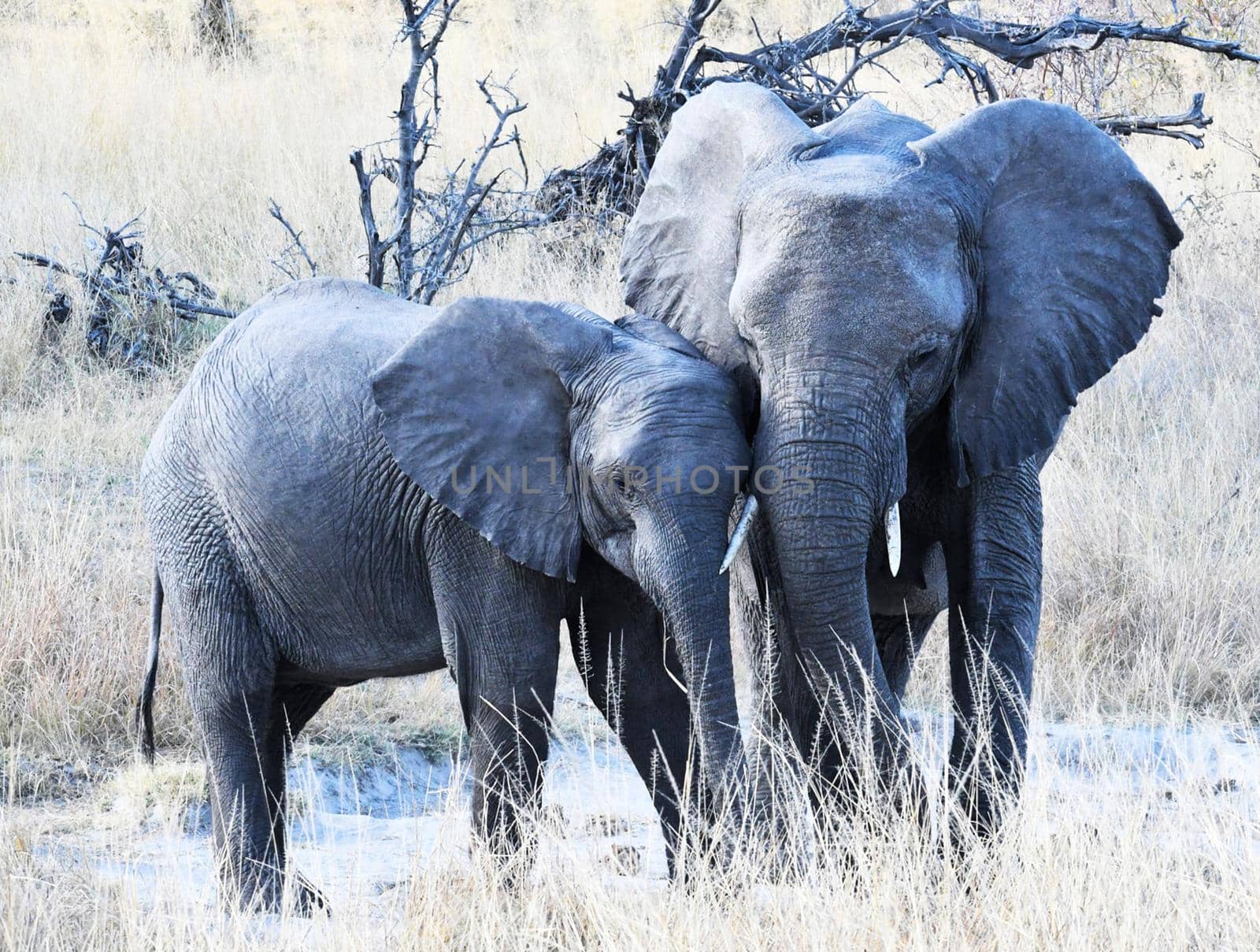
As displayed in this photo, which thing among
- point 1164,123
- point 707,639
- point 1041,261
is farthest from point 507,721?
point 1164,123

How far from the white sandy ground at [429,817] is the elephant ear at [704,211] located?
1.16m

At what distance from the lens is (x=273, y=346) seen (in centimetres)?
455

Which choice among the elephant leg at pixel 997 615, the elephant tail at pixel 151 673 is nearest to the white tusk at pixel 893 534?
the elephant leg at pixel 997 615

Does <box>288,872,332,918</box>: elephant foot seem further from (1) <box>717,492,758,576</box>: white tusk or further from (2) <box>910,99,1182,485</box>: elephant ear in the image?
(2) <box>910,99,1182,485</box>: elephant ear

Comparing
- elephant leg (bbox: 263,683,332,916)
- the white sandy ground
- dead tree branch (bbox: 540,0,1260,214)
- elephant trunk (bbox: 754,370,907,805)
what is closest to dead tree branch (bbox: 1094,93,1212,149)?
dead tree branch (bbox: 540,0,1260,214)

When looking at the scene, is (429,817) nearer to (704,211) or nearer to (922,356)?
(704,211)

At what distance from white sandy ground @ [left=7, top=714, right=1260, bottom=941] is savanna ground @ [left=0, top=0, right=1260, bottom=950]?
0.02 meters

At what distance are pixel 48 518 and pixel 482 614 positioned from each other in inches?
126

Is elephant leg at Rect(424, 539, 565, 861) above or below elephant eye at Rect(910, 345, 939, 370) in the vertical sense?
below

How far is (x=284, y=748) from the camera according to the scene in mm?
4922

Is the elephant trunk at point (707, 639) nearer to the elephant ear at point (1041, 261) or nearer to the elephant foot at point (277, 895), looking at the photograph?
the elephant ear at point (1041, 261)

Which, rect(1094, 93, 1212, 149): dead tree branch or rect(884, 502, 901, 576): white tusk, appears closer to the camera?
rect(884, 502, 901, 576): white tusk

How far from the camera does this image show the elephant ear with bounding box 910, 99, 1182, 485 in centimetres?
429

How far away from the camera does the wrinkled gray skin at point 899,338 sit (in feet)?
12.8
